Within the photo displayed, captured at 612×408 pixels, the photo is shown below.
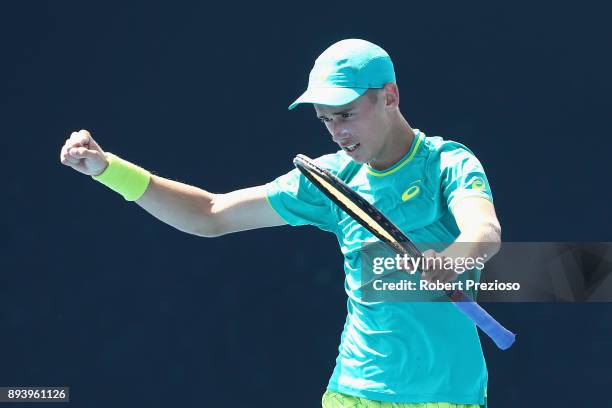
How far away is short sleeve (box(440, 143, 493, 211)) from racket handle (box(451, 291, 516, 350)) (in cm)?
26

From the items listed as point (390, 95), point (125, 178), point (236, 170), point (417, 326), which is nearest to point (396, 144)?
point (390, 95)

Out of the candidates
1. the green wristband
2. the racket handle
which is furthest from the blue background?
the racket handle

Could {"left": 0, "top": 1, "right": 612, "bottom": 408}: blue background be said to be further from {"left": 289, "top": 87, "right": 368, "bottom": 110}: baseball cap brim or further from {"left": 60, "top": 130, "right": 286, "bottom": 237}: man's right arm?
{"left": 289, "top": 87, "right": 368, "bottom": 110}: baseball cap brim

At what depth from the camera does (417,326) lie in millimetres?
3840

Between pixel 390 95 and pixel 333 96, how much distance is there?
0.73 feet

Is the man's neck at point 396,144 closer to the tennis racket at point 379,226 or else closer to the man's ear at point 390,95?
the man's ear at point 390,95

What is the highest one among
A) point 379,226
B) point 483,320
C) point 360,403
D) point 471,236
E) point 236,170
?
point 236,170

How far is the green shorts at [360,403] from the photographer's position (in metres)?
3.82

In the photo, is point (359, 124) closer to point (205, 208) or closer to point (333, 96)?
point (333, 96)

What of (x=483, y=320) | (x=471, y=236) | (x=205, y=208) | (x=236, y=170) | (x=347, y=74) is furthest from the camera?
(x=236, y=170)

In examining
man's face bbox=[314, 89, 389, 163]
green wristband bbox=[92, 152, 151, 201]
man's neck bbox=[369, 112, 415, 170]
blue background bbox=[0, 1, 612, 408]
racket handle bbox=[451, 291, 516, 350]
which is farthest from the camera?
blue background bbox=[0, 1, 612, 408]

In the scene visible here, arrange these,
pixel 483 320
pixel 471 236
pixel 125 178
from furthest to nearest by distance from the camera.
A: pixel 125 178, pixel 483 320, pixel 471 236

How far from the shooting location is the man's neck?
3.89 meters

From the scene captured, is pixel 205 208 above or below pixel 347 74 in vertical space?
below
